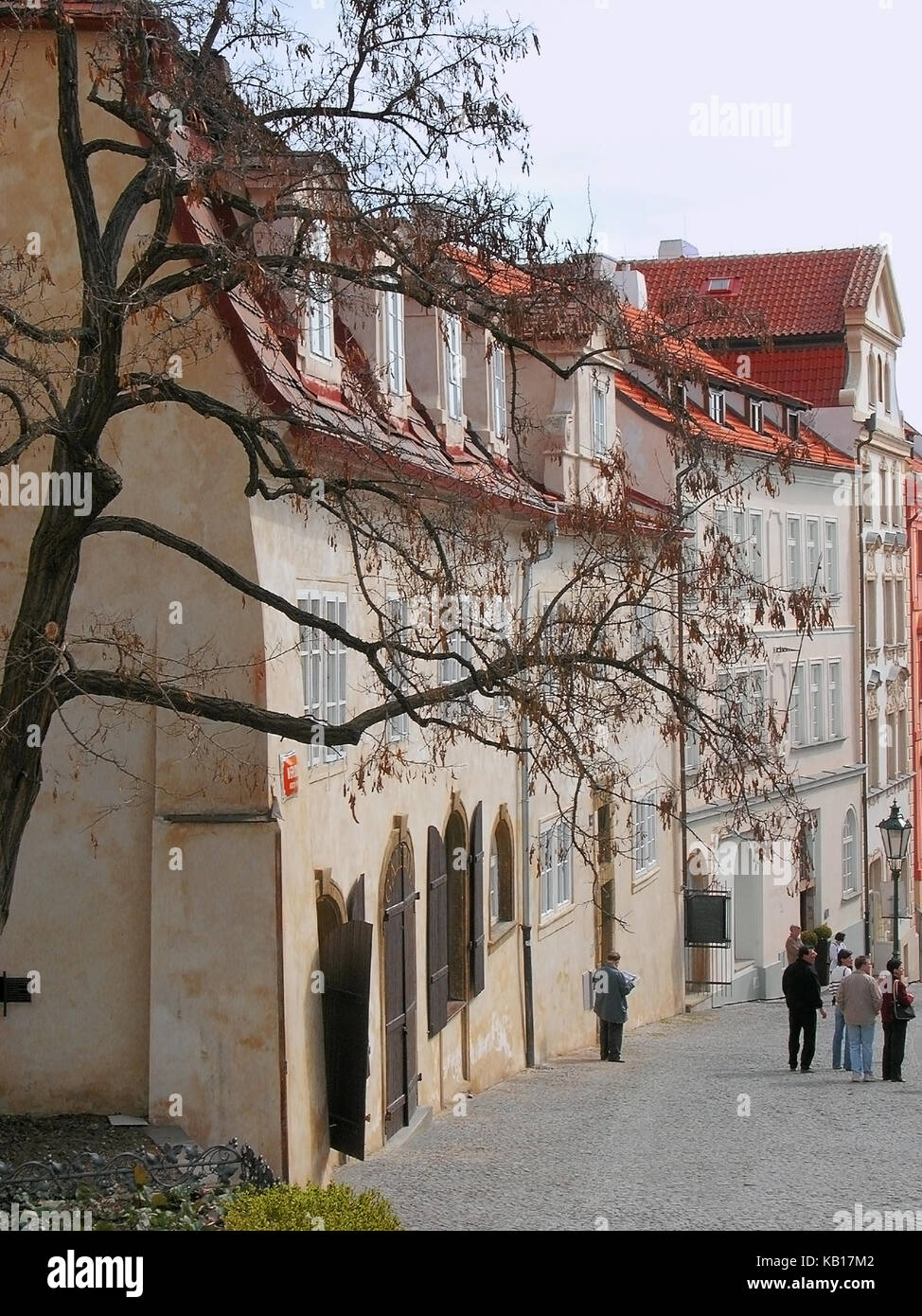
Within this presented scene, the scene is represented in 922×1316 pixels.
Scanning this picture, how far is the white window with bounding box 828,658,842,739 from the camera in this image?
4300 centimetres

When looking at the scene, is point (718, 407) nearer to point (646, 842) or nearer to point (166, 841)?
point (646, 842)

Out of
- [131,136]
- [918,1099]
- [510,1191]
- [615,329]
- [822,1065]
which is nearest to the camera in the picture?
[615,329]

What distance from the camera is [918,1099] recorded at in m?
19.5

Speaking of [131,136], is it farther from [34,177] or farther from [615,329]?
[615,329]

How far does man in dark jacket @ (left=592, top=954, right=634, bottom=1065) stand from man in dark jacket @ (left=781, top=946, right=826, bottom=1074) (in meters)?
2.05

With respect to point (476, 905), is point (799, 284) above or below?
above

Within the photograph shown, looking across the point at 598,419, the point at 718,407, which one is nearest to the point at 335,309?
the point at 598,419

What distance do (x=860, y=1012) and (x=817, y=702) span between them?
72.3 feet

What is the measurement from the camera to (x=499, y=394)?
70.6 feet

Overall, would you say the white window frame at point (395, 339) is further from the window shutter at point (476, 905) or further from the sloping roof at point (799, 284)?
the sloping roof at point (799, 284)

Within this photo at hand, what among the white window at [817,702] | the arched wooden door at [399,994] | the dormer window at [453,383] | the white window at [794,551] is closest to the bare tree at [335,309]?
the arched wooden door at [399,994]

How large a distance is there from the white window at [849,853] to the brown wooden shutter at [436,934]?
26.7 m
